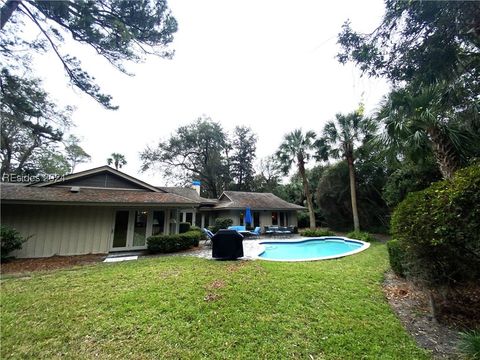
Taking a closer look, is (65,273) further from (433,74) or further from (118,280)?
(433,74)

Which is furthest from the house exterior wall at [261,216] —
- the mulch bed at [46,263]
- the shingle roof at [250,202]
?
the mulch bed at [46,263]

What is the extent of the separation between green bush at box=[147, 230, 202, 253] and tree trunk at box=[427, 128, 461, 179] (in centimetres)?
1047

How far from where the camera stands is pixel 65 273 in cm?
645

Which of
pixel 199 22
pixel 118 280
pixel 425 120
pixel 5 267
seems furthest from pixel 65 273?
pixel 425 120

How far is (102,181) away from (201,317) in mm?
11066

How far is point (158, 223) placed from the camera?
11.5 metres

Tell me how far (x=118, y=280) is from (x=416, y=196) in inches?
295

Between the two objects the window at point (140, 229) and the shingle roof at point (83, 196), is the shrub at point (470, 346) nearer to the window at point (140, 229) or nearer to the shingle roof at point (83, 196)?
the shingle roof at point (83, 196)

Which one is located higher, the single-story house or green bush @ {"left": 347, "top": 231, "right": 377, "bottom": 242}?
the single-story house

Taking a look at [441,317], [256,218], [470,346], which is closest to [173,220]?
[256,218]

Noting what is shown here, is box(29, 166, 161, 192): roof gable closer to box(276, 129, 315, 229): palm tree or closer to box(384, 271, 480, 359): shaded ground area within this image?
box(384, 271, 480, 359): shaded ground area

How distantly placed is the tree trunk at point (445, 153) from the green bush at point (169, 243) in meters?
10.5

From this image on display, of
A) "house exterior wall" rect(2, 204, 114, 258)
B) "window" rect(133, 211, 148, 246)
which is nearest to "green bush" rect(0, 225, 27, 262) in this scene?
"house exterior wall" rect(2, 204, 114, 258)

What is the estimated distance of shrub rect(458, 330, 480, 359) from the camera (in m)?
2.79
